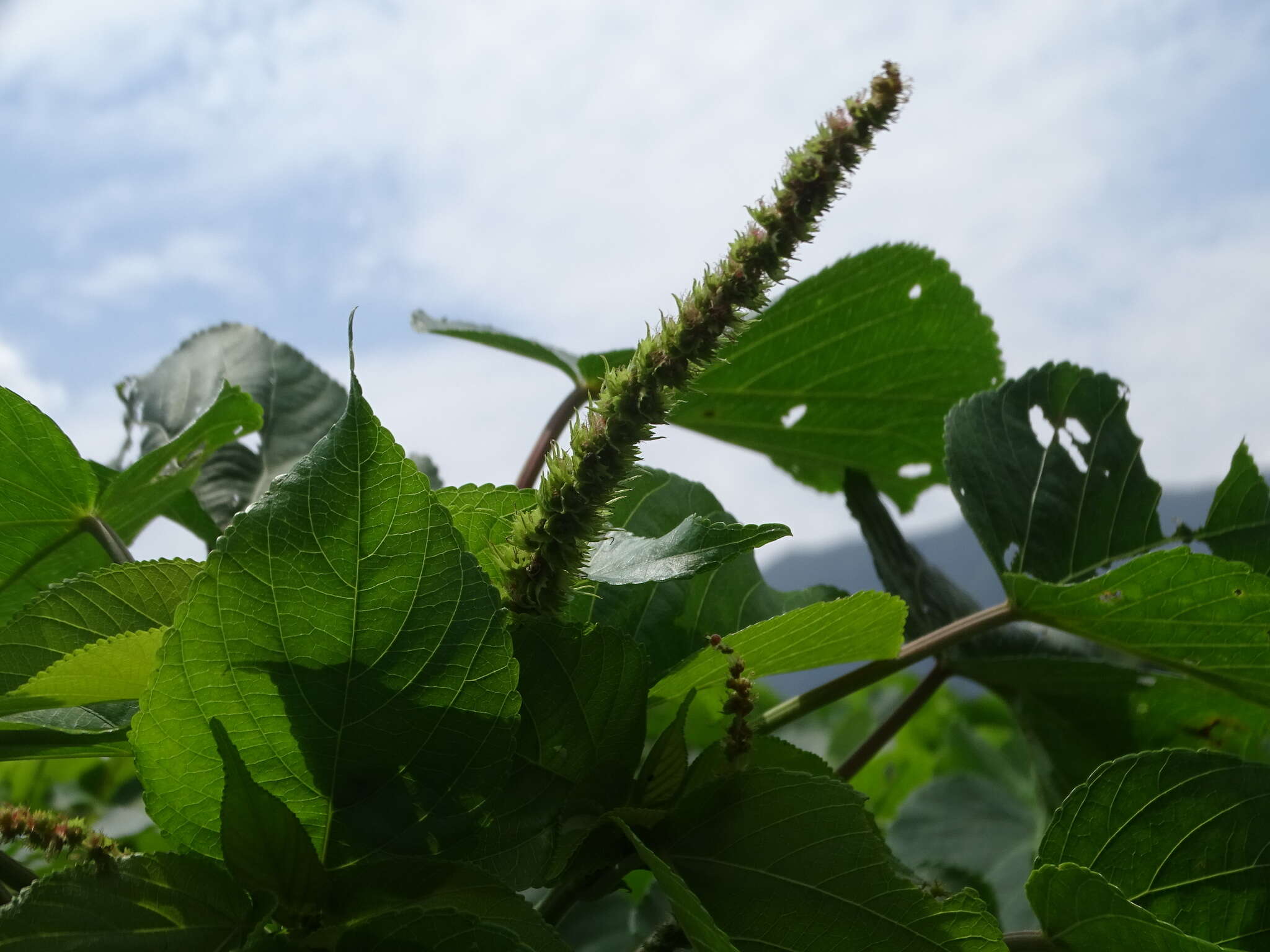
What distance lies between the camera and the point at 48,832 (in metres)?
0.39

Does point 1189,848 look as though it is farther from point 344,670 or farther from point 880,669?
point 344,670

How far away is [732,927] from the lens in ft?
1.44

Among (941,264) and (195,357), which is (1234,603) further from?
(195,357)

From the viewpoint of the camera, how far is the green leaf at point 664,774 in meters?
0.48

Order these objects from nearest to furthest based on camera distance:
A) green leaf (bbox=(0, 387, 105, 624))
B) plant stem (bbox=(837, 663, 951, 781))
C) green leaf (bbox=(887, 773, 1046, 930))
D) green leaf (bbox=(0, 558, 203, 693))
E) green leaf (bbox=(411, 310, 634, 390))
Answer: green leaf (bbox=(0, 558, 203, 693)) → green leaf (bbox=(0, 387, 105, 624)) → plant stem (bbox=(837, 663, 951, 781)) → green leaf (bbox=(411, 310, 634, 390)) → green leaf (bbox=(887, 773, 1046, 930))

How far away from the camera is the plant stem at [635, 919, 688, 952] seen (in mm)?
457

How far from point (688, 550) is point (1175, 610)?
1.20 ft

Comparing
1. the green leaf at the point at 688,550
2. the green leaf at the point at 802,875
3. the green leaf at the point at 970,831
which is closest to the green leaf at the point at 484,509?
the green leaf at the point at 688,550

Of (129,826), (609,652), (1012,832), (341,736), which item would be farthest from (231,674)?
(1012,832)

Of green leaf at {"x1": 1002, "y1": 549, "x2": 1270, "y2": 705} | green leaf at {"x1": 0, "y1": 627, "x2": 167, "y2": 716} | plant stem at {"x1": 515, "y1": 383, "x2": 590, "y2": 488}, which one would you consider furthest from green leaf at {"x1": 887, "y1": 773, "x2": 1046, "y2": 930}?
green leaf at {"x1": 0, "y1": 627, "x2": 167, "y2": 716}

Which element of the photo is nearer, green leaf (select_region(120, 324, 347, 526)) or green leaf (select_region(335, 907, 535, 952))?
green leaf (select_region(335, 907, 535, 952))

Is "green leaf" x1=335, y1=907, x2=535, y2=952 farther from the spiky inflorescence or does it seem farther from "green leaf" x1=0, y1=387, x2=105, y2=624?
"green leaf" x1=0, y1=387, x2=105, y2=624

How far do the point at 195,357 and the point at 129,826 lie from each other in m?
0.43

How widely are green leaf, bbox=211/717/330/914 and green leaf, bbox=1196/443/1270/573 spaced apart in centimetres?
69
